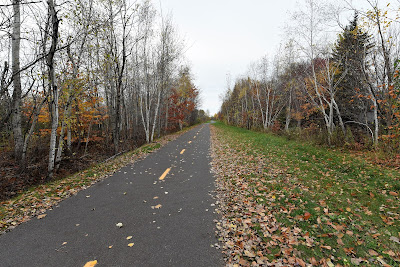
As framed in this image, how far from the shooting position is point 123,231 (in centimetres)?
334

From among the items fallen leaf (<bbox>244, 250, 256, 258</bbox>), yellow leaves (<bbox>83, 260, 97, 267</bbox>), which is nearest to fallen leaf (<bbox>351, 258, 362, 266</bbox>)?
→ fallen leaf (<bbox>244, 250, 256, 258</bbox>)

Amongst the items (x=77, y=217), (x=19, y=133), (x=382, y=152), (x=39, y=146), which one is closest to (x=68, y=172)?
(x=19, y=133)

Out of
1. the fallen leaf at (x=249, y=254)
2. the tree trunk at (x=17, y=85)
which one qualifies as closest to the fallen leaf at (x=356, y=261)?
the fallen leaf at (x=249, y=254)

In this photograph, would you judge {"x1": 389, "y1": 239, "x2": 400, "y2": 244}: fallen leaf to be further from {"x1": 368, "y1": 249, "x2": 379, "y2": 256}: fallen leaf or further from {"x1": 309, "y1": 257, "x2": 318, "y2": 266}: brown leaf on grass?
{"x1": 309, "y1": 257, "x2": 318, "y2": 266}: brown leaf on grass

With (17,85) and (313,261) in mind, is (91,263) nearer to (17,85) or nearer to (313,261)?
(313,261)

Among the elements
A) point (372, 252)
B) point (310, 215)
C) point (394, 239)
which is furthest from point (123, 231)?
point (394, 239)

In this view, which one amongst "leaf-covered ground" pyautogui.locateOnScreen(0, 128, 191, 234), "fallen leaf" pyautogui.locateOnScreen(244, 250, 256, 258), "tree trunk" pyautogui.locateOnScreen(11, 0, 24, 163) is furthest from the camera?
"tree trunk" pyautogui.locateOnScreen(11, 0, 24, 163)

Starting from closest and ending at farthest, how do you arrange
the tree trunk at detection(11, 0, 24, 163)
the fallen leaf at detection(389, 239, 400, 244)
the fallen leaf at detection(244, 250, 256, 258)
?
1. the fallen leaf at detection(244, 250, 256, 258)
2. the fallen leaf at detection(389, 239, 400, 244)
3. the tree trunk at detection(11, 0, 24, 163)

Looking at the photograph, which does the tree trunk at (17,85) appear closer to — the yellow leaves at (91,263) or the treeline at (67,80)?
the treeline at (67,80)

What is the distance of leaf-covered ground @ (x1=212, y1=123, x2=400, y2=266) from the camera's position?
2898 millimetres

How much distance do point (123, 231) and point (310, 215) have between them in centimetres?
408

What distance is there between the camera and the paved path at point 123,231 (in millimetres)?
2699

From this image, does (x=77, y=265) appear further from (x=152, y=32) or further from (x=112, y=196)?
(x=152, y=32)

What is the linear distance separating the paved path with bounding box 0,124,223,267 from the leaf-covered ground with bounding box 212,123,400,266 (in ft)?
1.92
